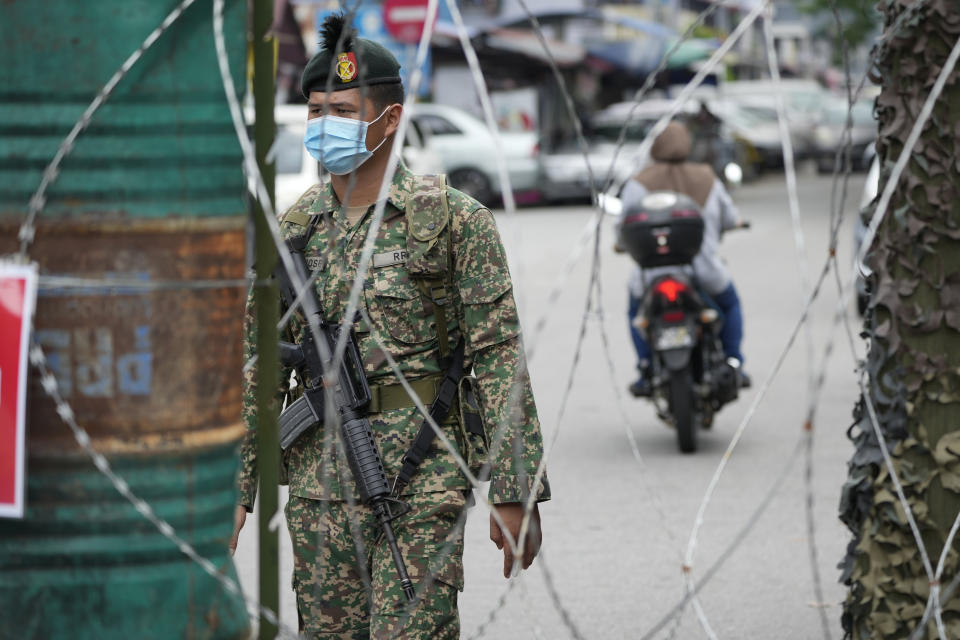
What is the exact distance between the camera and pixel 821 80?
68062 mm

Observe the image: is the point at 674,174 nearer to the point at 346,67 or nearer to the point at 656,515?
the point at 656,515

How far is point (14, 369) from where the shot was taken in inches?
80.8

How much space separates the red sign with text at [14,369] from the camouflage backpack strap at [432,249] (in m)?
1.28

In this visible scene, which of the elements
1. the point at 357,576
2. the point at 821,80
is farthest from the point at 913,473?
the point at 821,80

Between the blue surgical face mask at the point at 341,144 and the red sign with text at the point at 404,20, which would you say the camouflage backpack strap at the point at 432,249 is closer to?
the blue surgical face mask at the point at 341,144

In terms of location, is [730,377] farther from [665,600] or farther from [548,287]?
[548,287]

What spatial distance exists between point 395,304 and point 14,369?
1298 mm

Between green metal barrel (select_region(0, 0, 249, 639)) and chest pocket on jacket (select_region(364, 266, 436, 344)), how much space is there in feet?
3.45

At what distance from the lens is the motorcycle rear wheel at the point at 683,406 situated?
7242 millimetres

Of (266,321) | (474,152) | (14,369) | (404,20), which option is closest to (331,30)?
(266,321)

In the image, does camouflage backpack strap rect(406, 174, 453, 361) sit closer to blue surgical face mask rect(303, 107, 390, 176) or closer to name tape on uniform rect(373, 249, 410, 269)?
name tape on uniform rect(373, 249, 410, 269)

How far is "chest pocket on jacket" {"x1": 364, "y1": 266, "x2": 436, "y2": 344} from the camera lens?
326cm

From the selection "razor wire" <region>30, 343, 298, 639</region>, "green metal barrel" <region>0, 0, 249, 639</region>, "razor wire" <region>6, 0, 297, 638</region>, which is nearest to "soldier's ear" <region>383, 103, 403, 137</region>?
"green metal barrel" <region>0, 0, 249, 639</region>

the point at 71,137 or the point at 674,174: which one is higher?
the point at 71,137
